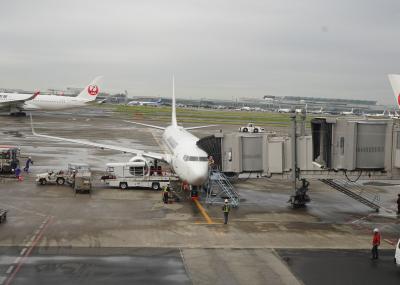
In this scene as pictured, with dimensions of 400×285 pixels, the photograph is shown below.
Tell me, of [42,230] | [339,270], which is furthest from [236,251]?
[42,230]

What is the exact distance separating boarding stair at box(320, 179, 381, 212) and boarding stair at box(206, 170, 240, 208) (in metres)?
6.43

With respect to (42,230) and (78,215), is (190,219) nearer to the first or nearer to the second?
(78,215)

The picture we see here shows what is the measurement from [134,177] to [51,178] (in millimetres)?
6782

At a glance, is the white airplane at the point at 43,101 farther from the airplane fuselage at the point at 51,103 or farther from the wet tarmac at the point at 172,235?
the wet tarmac at the point at 172,235

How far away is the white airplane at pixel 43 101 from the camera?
106m

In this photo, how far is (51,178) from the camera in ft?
127

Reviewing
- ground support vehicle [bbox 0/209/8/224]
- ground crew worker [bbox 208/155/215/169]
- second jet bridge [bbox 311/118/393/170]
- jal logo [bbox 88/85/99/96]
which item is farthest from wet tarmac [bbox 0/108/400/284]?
jal logo [bbox 88/85/99/96]

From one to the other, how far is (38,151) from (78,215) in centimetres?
3222

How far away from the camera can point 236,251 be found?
22469mm

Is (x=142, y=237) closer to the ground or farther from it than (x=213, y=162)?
closer to the ground

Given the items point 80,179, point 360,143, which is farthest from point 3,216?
point 360,143

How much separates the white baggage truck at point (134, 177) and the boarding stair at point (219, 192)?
12.5 ft

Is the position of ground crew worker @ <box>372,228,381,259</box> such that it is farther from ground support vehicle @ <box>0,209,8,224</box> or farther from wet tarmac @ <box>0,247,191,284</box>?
ground support vehicle @ <box>0,209,8,224</box>

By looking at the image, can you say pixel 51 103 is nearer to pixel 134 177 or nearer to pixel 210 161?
pixel 134 177
